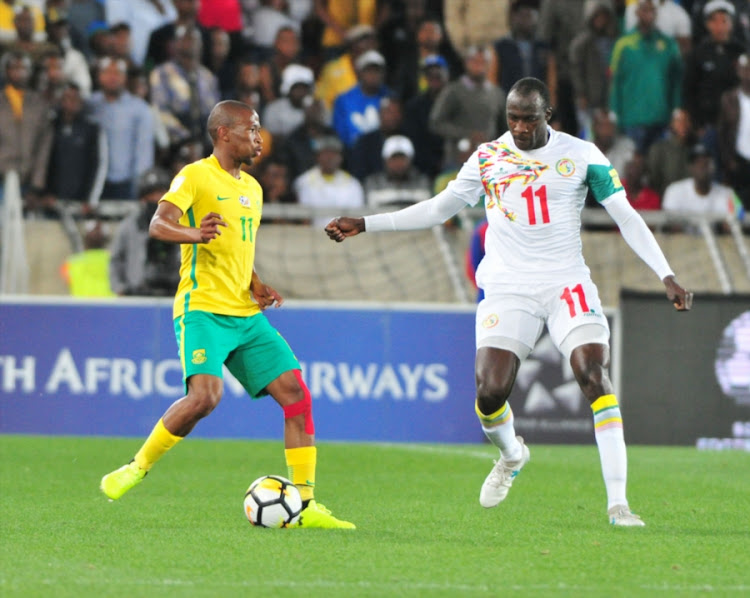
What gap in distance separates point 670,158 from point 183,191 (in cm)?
996

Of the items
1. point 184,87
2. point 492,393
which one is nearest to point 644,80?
point 184,87

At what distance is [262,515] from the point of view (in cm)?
766

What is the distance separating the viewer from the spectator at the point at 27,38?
1636cm

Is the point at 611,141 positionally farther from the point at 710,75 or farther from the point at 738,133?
the point at 710,75

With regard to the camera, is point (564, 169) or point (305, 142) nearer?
point (564, 169)

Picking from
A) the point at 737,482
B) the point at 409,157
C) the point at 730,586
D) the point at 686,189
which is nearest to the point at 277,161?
the point at 409,157

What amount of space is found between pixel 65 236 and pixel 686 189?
21.5 feet

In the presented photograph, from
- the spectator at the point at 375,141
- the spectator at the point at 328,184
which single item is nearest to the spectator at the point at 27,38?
the spectator at the point at 328,184

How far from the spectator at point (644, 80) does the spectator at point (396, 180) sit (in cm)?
270

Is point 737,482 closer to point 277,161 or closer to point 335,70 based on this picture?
point 277,161

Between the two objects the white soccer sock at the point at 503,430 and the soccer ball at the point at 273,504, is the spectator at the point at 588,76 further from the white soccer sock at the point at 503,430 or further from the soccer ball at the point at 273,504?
the soccer ball at the point at 273,504

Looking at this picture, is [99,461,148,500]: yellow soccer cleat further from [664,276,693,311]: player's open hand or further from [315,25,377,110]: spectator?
[315,25,377,110]: spectator

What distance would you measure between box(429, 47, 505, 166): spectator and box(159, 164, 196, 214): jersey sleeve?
8817 mm

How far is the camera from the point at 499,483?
8.76m
